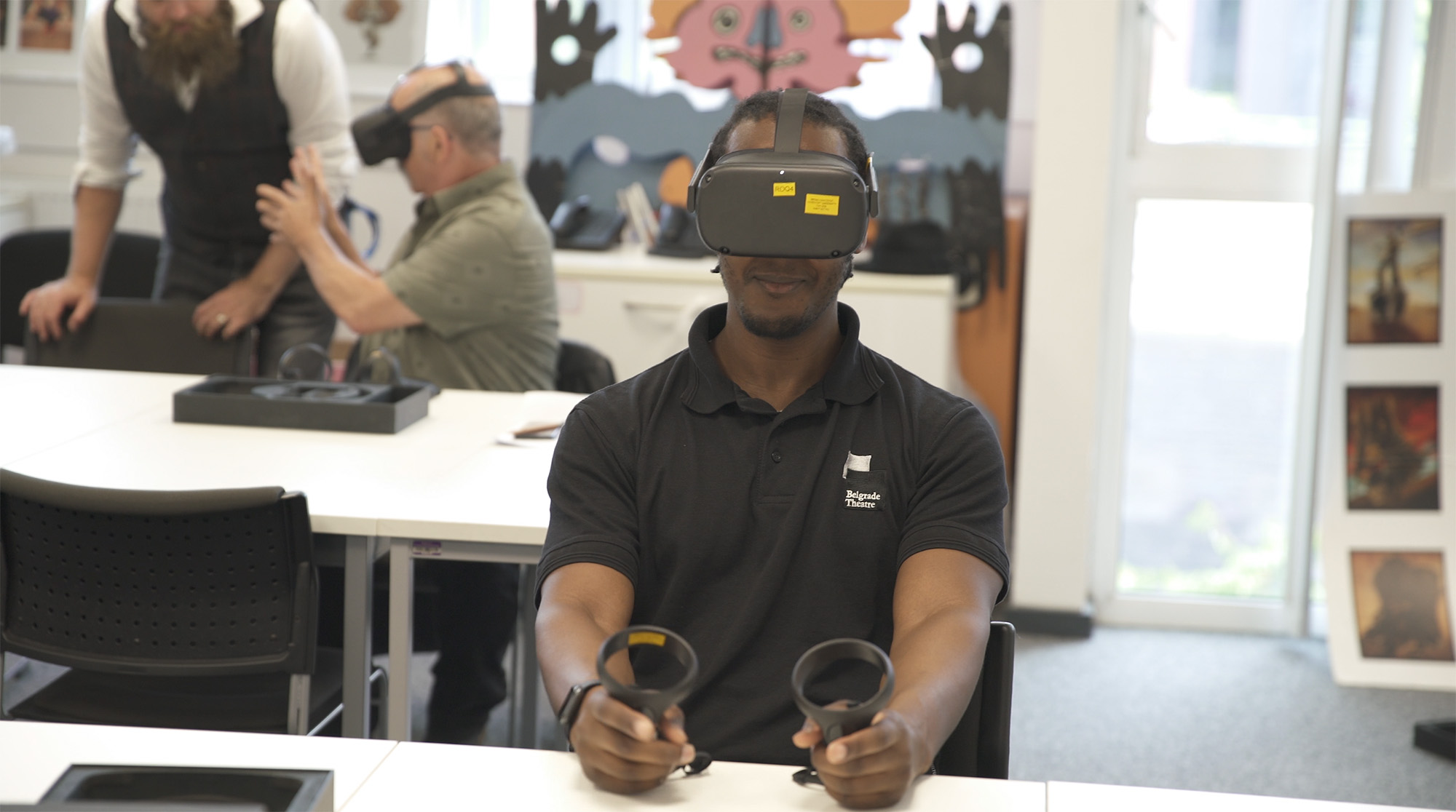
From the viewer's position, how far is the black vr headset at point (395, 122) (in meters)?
2.87

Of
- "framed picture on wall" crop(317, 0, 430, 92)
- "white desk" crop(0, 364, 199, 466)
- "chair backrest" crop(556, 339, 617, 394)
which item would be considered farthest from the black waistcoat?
"framed picture on wall" crop(317, 0, 430, 92)

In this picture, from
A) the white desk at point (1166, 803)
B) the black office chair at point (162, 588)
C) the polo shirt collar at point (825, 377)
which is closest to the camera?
the white desk at point (1166, 803)

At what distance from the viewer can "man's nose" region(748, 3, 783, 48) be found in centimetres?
380

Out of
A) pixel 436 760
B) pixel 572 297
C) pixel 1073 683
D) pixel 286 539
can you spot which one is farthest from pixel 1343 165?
pixel 436 760

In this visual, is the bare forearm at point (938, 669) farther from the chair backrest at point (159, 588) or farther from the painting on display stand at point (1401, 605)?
the painting on display stand at point (1401, 605)

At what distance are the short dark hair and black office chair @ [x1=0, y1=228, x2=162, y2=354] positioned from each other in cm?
263

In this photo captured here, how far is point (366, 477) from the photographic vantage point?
211 cm

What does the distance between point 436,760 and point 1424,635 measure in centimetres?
291

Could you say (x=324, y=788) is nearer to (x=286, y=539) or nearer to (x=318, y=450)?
(x=286, y=539)

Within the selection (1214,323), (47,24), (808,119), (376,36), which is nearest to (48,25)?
(47,24)

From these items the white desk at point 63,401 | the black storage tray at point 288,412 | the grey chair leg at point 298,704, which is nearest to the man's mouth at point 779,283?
the grey chair leg at point 298,704

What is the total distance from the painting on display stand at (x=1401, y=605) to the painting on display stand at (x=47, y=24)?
14.0ft

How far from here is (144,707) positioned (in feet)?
6.42

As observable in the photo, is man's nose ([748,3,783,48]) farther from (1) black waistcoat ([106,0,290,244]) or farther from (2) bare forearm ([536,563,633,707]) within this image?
(2) bare forearm ([536,563,633,707])
